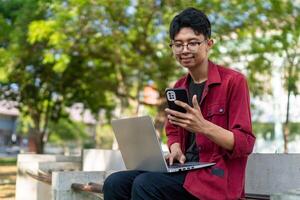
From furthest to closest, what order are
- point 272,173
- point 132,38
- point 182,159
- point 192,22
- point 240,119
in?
point 132,38 < point 272,173 < point 182,159 < point 192,22 < point 240,119

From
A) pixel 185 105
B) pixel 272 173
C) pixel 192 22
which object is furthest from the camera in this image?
pixel 272 173

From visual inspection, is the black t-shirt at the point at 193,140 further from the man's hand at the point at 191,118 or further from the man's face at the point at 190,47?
the man's hand at the point at 191,118

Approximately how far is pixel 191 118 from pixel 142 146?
1.63ft

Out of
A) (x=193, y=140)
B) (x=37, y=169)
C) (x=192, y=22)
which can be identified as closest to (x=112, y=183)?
(x=193, y=140)

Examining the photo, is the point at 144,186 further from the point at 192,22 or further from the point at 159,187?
the point at 192,22

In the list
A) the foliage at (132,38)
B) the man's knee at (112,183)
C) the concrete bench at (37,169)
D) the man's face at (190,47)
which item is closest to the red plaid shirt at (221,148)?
the man's face at (190,47)

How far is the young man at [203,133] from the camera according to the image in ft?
8.14

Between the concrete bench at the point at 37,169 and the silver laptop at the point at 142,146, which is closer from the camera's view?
the silver laptop at the point at 142,146

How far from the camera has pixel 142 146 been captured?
Result: 2.82 m

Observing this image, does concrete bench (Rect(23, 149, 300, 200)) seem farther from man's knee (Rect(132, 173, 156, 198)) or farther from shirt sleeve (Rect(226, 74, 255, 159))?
man's knee (Rect(132, 173, 156, 198))

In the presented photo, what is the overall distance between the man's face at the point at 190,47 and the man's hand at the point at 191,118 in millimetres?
372

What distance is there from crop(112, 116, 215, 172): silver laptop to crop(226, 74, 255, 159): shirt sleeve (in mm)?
178

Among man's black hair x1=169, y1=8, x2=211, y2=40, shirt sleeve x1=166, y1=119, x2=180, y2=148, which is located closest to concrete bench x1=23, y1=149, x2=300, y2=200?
shirt sleeve x1=166, y1=119, x2=180, y2=148

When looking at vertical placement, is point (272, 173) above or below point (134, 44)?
below
